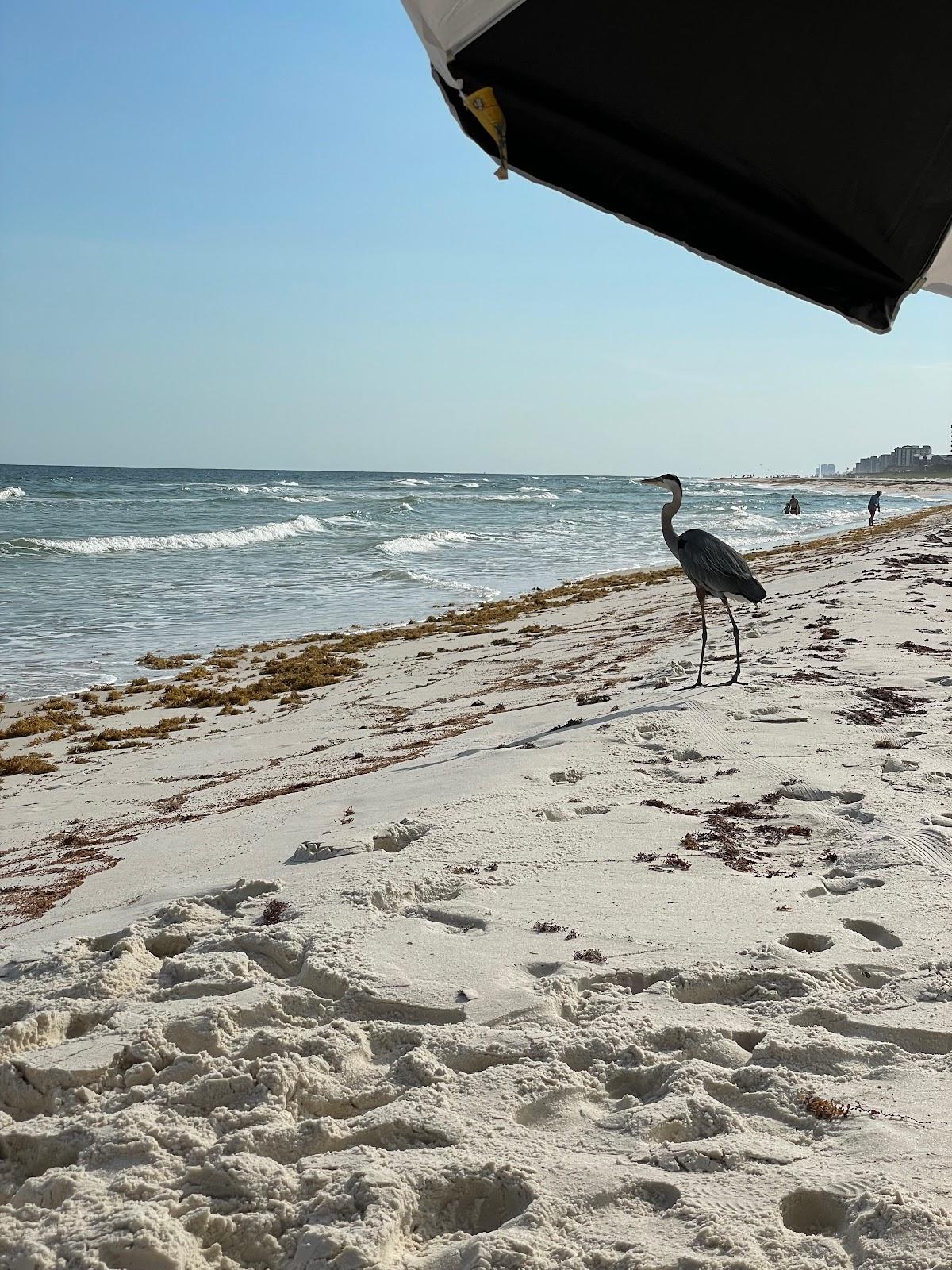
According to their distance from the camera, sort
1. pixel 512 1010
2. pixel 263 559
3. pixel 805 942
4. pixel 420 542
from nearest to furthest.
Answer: pixel 512 1010 < pixel 805 942 < pixel 263 559 < pixel 420 542

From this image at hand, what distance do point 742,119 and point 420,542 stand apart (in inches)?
1171

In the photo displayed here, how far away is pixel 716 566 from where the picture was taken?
313 inches

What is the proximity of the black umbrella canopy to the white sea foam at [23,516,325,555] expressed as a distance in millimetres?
28939

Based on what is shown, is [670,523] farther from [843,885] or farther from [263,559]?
[263,559]

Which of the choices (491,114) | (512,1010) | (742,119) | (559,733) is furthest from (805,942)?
(559,733)

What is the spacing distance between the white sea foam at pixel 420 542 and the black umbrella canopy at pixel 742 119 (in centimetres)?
2684

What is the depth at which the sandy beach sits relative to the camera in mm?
2076

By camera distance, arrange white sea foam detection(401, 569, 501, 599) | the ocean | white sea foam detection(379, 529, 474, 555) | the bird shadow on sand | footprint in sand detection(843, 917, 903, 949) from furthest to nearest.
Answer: white sea foam detection(379, 529, 474, 555) < white sea foam detection(401, 569, 501, 599) < the ocean < the bird shadow on sand < footprint in sand detection(843, 917, 903, 949)

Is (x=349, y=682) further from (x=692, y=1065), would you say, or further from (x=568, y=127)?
(x=568, y=127)

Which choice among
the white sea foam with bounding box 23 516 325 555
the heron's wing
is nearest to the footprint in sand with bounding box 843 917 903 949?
the heron's wing

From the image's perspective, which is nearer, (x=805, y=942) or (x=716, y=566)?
(x=805, y=942)

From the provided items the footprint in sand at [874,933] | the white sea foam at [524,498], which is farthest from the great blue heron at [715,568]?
the white sea foam at [524,498]

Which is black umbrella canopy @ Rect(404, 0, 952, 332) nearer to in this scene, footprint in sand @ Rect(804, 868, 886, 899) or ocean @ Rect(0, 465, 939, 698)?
footprint in sand @ Rect(804, 868, 886, 899)

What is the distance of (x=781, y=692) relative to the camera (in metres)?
6.92
